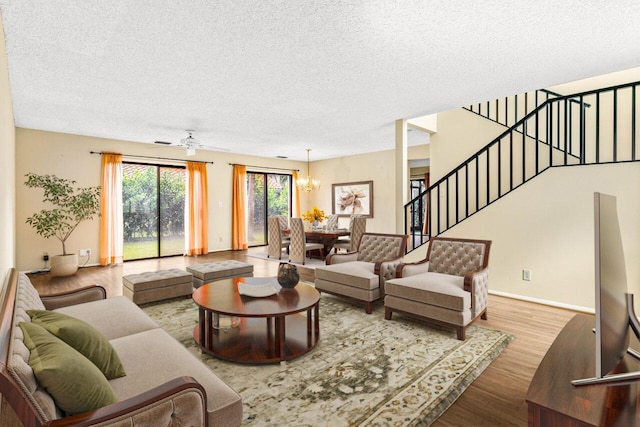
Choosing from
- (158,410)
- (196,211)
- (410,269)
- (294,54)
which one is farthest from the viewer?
(196,211)

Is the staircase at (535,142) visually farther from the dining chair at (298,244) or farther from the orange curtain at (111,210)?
the orange curtain at (111,210)

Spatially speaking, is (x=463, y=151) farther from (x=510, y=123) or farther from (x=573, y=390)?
(x=573, y=390)

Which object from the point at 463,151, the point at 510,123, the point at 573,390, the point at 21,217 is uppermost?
the point at 510,123

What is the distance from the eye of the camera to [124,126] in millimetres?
5504

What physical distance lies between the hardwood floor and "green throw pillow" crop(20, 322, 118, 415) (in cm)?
171

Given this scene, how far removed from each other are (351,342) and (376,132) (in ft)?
14.5

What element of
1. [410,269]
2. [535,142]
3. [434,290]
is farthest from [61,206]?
[535,142]

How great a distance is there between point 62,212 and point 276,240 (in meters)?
4.08

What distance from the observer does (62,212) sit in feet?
19.6

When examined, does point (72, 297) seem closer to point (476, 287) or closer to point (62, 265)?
point (62, 265)

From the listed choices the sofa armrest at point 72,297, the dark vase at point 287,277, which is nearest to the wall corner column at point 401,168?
the dark vase at point 287,277

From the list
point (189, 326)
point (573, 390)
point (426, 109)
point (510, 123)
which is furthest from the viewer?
point (510, 123)

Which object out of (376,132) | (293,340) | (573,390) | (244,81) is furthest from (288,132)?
(573,390)

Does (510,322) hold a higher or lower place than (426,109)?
lower
